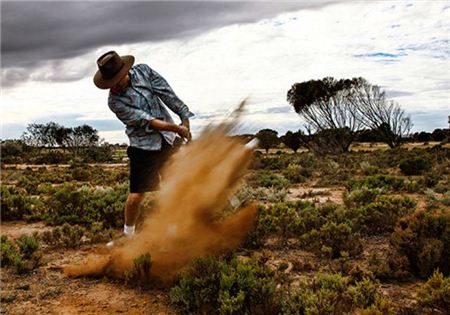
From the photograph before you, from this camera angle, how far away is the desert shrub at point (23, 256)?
5.12 meters

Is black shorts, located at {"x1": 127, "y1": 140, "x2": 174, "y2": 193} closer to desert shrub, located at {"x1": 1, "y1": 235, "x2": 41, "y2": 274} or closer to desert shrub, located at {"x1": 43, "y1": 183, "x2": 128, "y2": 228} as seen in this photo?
desert shrub, located at {"x1": 1, "y1": 235, "x2": 41, "y2": 274}

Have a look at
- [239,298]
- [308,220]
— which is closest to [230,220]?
[239,298]

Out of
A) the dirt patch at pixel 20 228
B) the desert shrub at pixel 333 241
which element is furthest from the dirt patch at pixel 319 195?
the dirt patch at pixel 20 228

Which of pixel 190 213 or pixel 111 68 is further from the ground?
pixel 111 68

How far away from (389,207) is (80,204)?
4.96 metres

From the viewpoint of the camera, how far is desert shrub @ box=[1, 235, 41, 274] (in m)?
5.12

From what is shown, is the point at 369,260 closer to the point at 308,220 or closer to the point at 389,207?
the point at 308,220

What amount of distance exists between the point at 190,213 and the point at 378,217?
309cm

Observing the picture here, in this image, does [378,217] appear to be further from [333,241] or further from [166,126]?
[166,126]

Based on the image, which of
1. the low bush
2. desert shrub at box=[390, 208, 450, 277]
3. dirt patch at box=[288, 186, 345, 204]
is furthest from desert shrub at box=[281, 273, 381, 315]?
dirt patch at box=[288, 186, 345, 204]

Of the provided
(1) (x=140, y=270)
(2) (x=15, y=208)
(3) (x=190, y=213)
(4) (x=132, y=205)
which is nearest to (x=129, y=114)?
(4) (x=132, y=205)

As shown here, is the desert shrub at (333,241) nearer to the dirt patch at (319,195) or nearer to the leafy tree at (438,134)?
the dirt patch at (319,195)

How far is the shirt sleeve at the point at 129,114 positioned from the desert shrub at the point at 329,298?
207 centimetres

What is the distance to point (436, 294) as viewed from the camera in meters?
3.83
